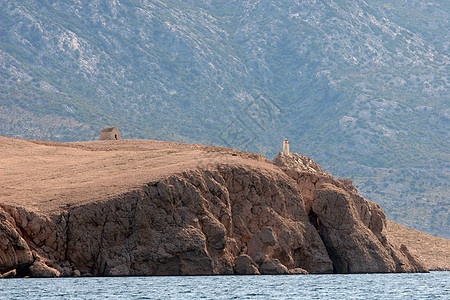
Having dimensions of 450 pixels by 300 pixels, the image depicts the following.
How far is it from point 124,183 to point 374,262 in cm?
2260

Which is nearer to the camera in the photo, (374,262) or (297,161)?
(374,262)

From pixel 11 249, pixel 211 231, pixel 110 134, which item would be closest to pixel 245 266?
pixel 211 231

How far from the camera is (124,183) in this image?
7062 centimetres

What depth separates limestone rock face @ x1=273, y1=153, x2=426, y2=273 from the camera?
75.4m

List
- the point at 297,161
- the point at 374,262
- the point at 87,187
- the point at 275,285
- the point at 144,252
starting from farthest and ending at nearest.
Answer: the point at 297,161 < the point at 374,262 < the point at 87,187 < the point at 144,252 < the point at 275,285

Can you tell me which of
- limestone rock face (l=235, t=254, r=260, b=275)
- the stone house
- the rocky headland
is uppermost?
the stone house

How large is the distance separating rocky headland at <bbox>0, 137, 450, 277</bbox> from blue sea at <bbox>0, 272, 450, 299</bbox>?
257 cm

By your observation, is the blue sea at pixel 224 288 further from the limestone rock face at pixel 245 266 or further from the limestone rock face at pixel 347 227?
the limestone rock face at pixel 347 227

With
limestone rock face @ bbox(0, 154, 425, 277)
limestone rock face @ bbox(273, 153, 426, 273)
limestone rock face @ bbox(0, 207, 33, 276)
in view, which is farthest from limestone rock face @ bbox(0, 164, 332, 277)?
limestone rock face @ bbox(273, 153, 426, 273)

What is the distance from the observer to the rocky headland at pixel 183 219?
65750 millimetres

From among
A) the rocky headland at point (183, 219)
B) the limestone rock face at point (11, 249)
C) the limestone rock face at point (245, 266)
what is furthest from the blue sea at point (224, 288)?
the limestone rock face at point (245, 266)

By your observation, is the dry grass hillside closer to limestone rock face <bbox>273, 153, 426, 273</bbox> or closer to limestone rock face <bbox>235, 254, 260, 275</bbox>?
limestone rock face <bbox>273, 153, 426, 273</bbox>

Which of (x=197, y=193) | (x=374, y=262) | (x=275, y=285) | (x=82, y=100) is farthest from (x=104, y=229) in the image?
(x=82, y=100)

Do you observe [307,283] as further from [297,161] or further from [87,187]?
[297,161]
